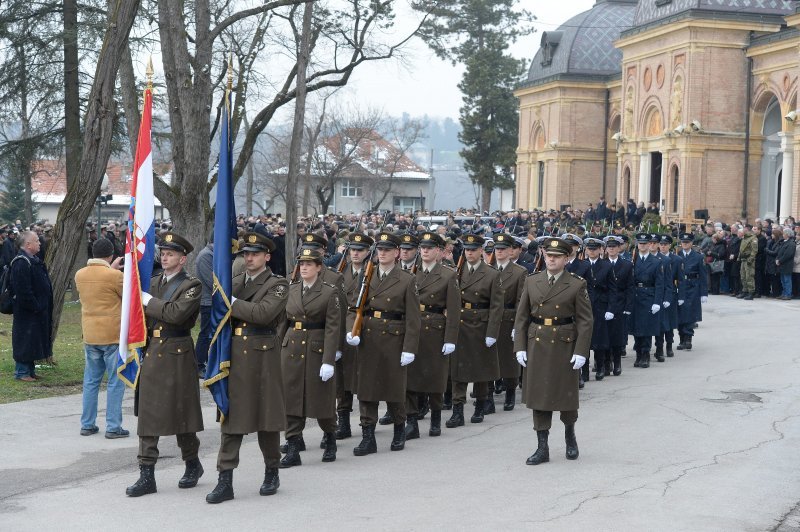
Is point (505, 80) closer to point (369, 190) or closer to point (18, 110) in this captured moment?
point (369, 190)

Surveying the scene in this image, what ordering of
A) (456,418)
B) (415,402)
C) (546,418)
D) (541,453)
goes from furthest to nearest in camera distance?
1. (456,418)
2. (415,402)
3. (546,418)
4. (541,453)

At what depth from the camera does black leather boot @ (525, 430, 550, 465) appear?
32.0ft

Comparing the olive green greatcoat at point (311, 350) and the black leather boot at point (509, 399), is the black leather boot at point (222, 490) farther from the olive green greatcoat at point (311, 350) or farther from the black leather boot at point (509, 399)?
the black leather boot at point (509, 399)

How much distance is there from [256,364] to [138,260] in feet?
4.43

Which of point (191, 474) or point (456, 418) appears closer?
point (191, 474)

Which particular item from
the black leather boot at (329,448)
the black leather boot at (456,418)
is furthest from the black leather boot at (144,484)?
the black leather boot at (456,418)

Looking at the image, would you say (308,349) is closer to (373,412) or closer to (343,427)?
(373,412)

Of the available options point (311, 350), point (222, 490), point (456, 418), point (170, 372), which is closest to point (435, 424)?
point (456, 418)

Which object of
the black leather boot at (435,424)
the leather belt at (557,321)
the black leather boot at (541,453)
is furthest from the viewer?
the black leather boot at (435,424)

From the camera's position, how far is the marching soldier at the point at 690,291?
60.3 ft

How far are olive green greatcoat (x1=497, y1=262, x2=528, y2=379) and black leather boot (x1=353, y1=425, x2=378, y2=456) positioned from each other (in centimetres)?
283

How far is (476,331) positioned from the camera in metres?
12.2

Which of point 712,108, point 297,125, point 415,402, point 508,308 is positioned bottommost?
point 415,402

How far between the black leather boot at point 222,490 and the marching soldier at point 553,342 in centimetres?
284
